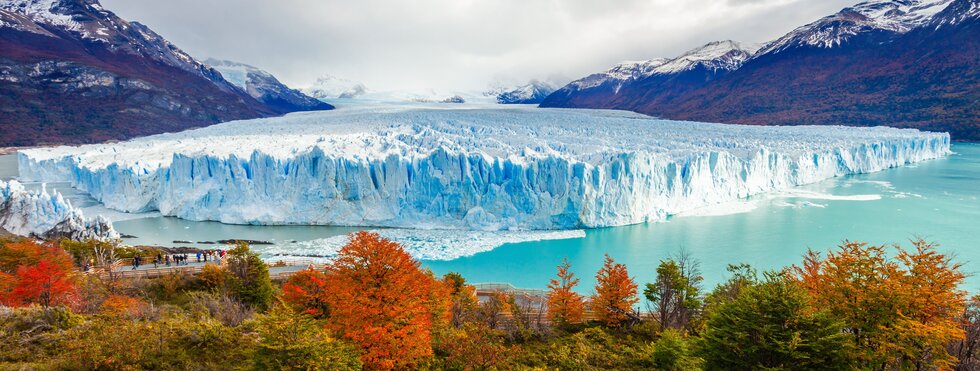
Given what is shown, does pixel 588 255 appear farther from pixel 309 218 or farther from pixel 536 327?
pixel 309 218

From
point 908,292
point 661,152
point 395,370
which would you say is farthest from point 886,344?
point 661,152

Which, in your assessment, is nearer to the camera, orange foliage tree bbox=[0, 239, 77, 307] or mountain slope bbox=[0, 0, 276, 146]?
orange foliage tree bbox=[0, 239, 77, 307]

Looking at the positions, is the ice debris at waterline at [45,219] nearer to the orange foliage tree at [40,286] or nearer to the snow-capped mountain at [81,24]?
the orange foliage tree at [40,286]

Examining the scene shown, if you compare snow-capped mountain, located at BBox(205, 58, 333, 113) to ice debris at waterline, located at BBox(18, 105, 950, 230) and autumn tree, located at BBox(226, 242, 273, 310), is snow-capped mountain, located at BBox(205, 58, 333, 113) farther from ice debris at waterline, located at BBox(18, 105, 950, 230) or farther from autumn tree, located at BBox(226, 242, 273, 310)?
autumn tree, located at BBox(226, 242, 273, 310)

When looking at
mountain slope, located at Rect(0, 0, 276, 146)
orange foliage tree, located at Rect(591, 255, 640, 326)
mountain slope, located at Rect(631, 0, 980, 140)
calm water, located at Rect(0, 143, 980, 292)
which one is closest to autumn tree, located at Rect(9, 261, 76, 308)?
calm water, located at Rect(0, 143, 980, 292)

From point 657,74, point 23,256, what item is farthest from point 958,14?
point 23,256

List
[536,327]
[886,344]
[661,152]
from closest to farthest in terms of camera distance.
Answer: [886,344], [536,327], [661,152]
